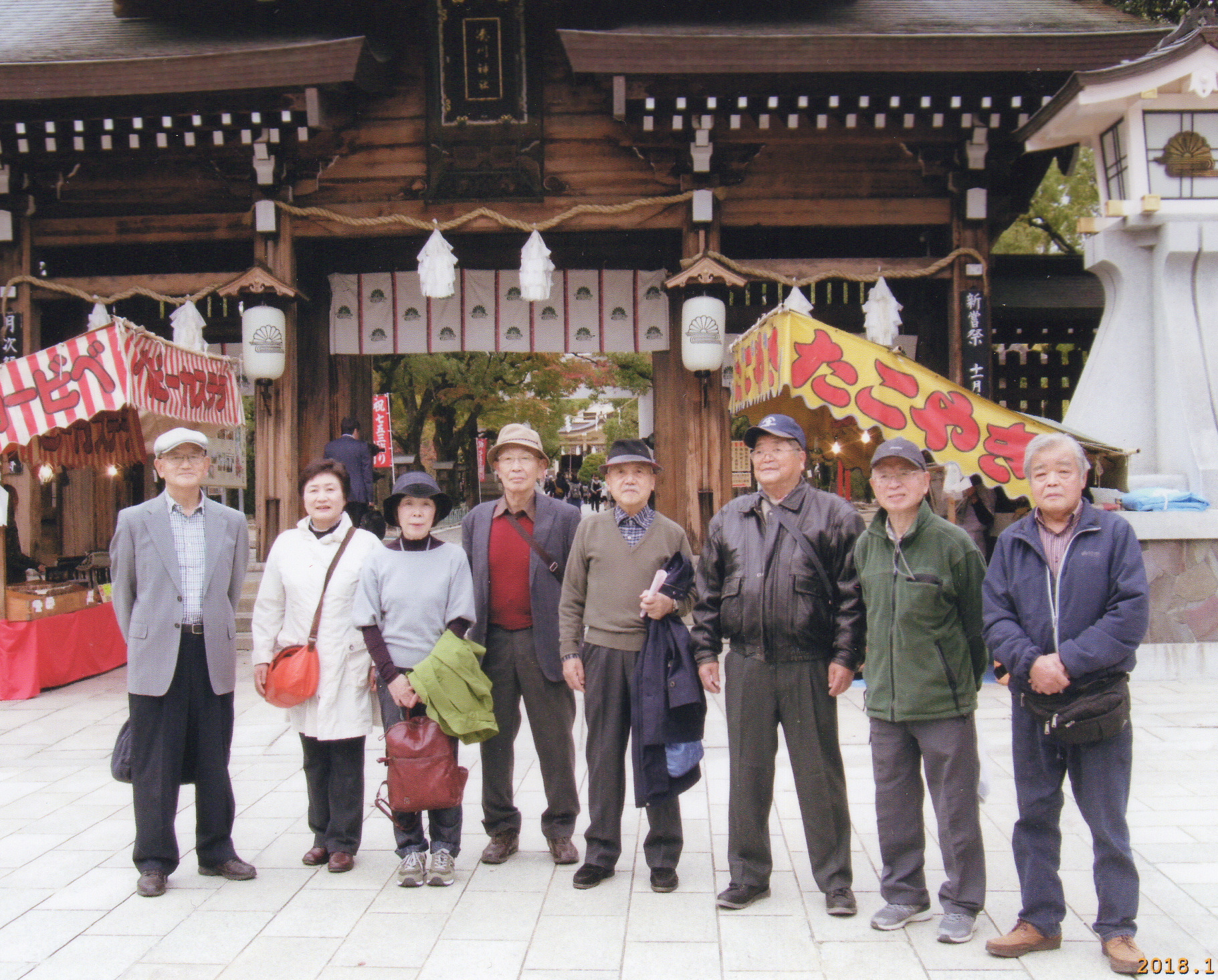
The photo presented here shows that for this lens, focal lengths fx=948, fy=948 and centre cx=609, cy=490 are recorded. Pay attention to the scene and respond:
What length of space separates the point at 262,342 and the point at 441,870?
654cm

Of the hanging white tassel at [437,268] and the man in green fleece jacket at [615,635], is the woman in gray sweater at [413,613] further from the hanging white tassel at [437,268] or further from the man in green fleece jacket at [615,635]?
the hanging white tassel at [437,268]

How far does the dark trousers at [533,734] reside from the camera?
4.18 meters

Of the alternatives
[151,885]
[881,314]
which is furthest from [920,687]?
[881,314]

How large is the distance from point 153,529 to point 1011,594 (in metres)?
3.43

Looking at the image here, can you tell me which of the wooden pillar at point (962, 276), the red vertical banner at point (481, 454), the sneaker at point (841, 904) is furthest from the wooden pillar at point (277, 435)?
the red vertical banner at point (481, 454)

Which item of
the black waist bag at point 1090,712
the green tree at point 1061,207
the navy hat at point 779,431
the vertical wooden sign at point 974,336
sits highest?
the green tree at point 1061,207

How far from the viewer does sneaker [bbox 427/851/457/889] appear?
392 cm

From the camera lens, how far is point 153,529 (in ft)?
13.2

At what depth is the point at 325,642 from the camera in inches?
160

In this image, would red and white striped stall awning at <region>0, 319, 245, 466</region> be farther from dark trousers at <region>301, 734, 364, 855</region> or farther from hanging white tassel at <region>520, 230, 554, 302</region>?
dark trousers at <region>301, 734, 364, 855</region>

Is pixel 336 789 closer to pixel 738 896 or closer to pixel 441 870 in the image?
pixel 441 870

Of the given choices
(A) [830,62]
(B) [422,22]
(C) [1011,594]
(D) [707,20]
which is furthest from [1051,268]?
(C) [1011,594]

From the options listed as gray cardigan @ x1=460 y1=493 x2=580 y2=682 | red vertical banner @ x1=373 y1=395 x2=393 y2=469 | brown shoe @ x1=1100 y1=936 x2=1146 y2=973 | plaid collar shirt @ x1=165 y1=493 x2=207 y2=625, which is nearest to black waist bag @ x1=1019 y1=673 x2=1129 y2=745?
brown shoe @ x1=1100 y1=936 x2=1146 y2=973

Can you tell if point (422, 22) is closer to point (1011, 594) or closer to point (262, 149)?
point (262, 149)
